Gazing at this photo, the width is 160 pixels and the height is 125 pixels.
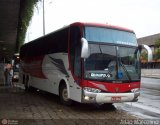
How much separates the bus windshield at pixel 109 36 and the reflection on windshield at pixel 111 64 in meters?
0.25

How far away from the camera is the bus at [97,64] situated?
1238 centimetres

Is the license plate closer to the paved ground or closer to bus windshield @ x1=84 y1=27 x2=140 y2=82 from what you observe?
the paved ground

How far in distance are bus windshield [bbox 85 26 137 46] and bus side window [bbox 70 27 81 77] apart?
48 centimetres

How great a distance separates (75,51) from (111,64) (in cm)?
141

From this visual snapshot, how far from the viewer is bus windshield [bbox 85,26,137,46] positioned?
12.9 meters

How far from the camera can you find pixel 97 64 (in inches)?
492

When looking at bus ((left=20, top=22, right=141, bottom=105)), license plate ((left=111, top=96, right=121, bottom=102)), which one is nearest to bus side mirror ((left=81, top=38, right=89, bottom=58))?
bus ((left=20, top=22, right=141, bottom=105))

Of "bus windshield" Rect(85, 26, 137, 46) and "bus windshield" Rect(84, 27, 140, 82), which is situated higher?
"bus windshield" Rect(85, 26, 137, 46)

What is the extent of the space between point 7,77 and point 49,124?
17.8 meters

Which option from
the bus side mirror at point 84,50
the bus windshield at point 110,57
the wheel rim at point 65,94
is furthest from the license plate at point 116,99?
the wheel rim at point 65,94

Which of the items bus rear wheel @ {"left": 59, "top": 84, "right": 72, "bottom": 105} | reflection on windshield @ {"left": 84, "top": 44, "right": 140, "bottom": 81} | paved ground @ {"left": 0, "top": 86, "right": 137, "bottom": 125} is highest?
reflection on windshield @ {"left": 84, "top": 44, "right": 140, "bottom": 81}

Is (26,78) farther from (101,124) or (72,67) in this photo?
(101,124)

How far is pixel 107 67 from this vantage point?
12.6 metres

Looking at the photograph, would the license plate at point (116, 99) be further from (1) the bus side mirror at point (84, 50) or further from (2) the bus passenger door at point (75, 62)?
(1) the bus side mirror at point (84, 50)
